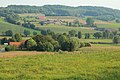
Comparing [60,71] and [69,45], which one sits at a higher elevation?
[60,71]

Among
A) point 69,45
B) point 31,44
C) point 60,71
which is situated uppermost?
point 60,71

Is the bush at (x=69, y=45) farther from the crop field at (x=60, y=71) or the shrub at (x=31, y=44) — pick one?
the crop field at (x=60, y=71)

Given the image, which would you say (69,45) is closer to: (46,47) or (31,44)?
(46,47)

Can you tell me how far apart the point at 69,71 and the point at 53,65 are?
3015 millimetres

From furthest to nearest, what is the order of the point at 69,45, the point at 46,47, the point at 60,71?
the point at 69,45 → the point at 46,47 → the point at 60,71

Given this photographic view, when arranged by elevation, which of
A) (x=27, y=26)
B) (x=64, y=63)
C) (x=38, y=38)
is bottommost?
(x=27, y=26)

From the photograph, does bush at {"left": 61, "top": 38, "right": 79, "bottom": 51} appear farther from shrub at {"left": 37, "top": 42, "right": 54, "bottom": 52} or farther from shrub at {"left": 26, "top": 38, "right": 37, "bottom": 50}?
shrub at {"left": 26, "top": 38, "right": 37, "bottom": 50}

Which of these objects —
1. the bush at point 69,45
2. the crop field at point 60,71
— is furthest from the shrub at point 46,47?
the crop field at point 60,71

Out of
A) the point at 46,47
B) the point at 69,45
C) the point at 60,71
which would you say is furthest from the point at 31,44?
the point at 60,71

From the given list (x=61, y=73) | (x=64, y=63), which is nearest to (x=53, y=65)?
(x=64, y=63)

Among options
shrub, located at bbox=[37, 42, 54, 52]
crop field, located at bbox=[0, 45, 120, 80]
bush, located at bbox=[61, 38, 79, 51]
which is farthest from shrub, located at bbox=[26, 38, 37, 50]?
crop field, located at bbox=[0, 45, 120, 80]

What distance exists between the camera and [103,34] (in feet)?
416

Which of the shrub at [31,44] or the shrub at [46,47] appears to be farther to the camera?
the shrub at [31,44]

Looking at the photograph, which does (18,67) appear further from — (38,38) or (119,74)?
(38,38)
